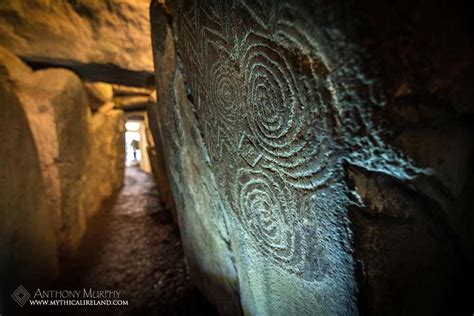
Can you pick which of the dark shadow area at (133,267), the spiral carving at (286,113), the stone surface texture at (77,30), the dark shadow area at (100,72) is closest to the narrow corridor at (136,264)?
the dark shadow area at (133,267)

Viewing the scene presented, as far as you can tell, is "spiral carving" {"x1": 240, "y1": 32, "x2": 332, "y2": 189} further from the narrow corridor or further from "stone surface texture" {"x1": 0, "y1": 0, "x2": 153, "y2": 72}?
"stone surface texture" {"x1": 0, "y1": 0, "x2": 153, "y2": 72}

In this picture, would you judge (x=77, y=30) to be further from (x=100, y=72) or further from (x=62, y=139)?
(x=62, y=139)

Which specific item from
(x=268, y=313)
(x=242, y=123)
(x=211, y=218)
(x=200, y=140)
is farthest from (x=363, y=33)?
(x=211, y=218)

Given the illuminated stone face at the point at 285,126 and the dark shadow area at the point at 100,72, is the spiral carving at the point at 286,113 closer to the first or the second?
the illuminated stone face at the point at 285,126

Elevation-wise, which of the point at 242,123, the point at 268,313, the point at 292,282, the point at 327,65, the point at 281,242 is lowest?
the point at 268,313

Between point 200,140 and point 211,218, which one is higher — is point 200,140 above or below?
above

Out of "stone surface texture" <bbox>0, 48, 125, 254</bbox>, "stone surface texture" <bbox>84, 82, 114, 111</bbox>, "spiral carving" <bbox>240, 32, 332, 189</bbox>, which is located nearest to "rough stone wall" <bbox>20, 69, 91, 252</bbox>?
"stone surface texture" <bbox>0, 48, 125, 254</bbox>

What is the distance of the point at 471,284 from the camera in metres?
0.91

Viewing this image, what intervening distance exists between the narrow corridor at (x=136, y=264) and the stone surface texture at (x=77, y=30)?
244cm

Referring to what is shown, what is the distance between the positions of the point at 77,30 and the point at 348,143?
3199 mm

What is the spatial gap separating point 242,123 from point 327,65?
47cm

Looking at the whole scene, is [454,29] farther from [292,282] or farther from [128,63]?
[128,63]

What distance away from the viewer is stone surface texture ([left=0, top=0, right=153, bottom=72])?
254 centimetres

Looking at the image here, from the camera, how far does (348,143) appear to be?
0.70m
